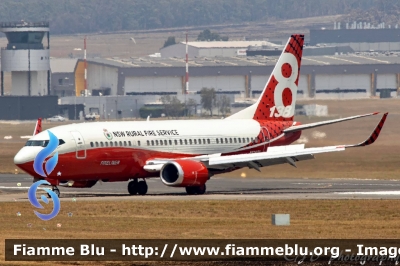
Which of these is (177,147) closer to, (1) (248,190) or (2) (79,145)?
(1) (248,190)

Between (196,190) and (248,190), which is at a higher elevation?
(196,190)

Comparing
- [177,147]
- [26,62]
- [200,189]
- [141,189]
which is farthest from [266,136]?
[26,62]

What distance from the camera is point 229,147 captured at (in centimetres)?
6059

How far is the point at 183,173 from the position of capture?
54.8 m

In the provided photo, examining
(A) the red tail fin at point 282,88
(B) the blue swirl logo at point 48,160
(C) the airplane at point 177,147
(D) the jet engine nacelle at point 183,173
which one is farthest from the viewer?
(A) the red tail fin at point 282,88

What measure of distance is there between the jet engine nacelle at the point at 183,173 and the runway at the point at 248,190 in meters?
0.80

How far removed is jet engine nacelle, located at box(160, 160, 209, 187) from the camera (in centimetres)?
5488

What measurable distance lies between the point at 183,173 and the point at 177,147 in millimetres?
3790

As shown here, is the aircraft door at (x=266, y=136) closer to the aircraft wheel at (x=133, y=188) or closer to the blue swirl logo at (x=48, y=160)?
the aircraft wheel at (x=133, y=188)

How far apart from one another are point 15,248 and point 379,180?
41.0 meters

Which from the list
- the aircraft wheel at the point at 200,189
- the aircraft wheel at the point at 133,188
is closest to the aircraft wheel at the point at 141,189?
the aircraft wheel at the point at 133,188

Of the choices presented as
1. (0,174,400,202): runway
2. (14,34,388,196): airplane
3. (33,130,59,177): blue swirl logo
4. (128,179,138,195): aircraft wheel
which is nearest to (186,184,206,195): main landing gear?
(14,34,388,196): airplane

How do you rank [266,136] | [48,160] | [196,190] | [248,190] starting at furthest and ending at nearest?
[266,136] → [248,190] → [196,190] → [48,160]

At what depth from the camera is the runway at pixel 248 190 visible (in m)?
54.4
